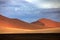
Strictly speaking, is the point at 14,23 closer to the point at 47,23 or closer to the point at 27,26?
the point at 27,26

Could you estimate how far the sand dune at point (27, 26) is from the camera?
1.77 m

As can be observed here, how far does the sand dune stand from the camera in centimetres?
177

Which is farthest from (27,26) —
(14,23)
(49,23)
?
(49,23)

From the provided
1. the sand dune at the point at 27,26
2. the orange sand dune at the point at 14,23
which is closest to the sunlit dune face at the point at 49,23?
the sand dune at the point at 27,26

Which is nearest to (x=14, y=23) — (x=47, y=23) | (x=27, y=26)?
(x=27, y=26)

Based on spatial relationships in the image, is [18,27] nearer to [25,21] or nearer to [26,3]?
[25,21]

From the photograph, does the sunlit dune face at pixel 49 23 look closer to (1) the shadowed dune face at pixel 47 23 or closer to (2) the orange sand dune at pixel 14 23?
(1) the shadowed dune face at pixel 47 23

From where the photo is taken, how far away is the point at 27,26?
1797 millimetres

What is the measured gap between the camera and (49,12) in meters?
1.78

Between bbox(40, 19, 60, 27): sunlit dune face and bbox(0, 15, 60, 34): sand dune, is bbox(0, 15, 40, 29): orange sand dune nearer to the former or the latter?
bbox(0, 15, 60, 34): sand dune

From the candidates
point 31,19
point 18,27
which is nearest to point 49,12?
point 31,19

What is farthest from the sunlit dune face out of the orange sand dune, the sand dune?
the orange sand dune

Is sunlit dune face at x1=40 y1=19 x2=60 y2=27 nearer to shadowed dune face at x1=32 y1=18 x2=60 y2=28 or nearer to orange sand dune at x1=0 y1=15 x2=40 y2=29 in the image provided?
shadowed dune face at x1=32 y1=18 x2=60 y2=28
